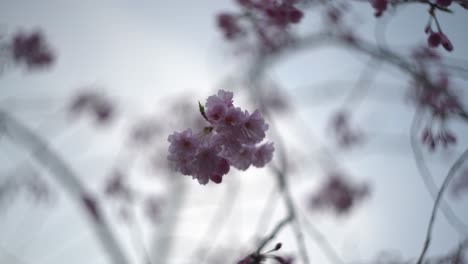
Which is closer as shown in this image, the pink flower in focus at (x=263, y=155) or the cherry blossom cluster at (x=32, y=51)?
the pink flower in focus at (x=263, y=155)

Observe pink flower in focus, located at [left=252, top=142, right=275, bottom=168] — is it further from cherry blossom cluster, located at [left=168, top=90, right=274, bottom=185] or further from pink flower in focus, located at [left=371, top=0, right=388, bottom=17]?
pink flower in focus, located at [left=371, top=0, right=388, bottom=17]

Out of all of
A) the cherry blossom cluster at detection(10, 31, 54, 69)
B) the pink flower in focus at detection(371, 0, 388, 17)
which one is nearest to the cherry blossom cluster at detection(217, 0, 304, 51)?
the pink flower in focus at detection(371, 0, 388, 17)

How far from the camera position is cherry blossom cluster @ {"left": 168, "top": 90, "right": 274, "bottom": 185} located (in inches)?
52.2

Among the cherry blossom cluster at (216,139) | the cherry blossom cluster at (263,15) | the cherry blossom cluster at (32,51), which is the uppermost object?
the cherry blossom cluster at (32,51)

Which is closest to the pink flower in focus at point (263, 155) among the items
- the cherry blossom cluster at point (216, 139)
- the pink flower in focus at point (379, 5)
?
the cherry blossom cluster at point (216, 139)

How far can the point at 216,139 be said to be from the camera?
1346 millimetres

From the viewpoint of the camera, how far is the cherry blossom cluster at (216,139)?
1325 mm

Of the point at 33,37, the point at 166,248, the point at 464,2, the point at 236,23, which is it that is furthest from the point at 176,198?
the point at 464,2

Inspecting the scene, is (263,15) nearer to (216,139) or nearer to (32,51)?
(216,139)

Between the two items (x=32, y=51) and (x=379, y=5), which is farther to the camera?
(x=32, y=51)

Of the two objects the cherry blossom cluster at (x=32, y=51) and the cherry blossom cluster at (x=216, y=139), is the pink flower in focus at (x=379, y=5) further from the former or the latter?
the cherry blossom cluster at (x=32, y=51)

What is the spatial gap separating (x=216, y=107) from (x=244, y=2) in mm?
1238

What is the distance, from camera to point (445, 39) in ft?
5.35

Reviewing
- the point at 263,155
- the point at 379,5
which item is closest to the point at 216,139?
the point at 263,155
